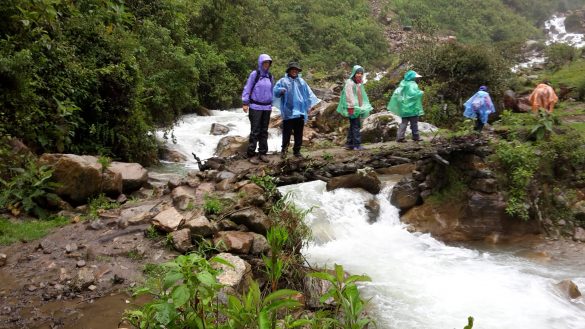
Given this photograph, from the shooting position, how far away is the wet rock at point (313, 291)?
15.2 ft

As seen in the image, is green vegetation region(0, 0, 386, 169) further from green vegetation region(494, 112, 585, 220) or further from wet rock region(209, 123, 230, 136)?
green vegetation region(494, 112, 585, 220)

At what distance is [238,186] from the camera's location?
19.5 ft

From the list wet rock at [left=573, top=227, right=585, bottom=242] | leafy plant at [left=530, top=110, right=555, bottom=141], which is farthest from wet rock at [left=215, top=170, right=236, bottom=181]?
wet rock at [left=573, top=227, right=585, bottom=242]

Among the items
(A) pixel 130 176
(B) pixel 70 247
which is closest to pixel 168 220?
(B) pixel 70 247

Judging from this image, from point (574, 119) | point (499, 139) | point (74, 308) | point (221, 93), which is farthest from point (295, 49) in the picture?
point (74, 308)

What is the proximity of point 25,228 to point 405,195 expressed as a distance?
7.73 m

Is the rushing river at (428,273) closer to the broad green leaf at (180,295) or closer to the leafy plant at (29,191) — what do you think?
the leafy plant at (29,191)

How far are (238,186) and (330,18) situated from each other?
30.8 m

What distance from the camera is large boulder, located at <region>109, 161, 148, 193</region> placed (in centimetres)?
693

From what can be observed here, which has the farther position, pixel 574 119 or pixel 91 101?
pixel 574 119

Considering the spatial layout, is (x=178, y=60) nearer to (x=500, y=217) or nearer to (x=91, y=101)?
(x=91, y=101)

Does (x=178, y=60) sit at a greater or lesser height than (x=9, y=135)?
greater

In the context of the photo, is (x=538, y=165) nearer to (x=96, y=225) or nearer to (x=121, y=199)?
(x=121, y=199)

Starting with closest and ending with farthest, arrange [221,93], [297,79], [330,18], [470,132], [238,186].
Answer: [238,186] → [297,79] → [470,132] → [221,93] → [330,18]
